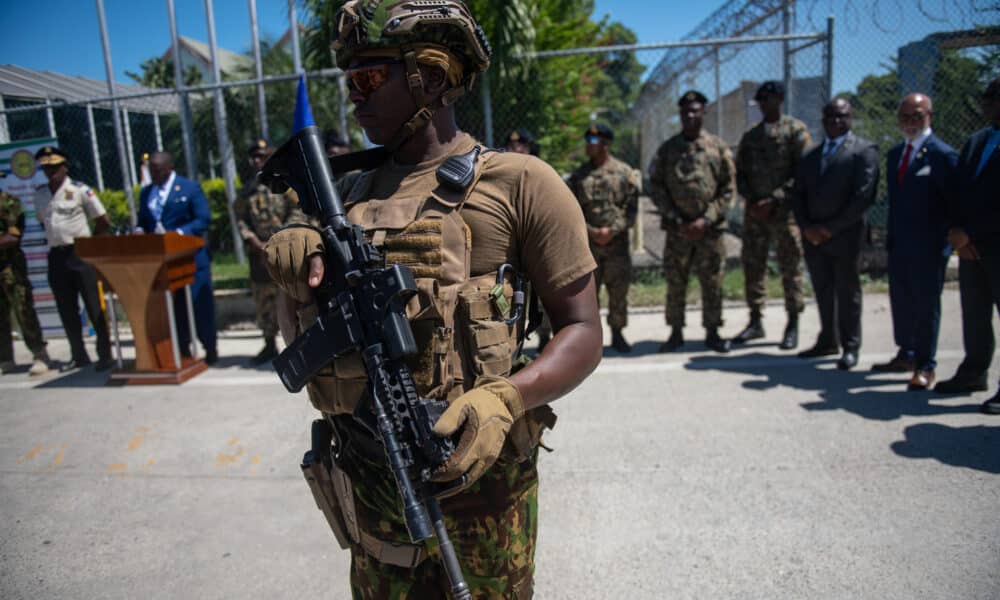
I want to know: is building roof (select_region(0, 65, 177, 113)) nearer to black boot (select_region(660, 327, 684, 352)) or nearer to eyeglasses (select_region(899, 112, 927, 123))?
black boot (select_region(660, 327, 684, 352))

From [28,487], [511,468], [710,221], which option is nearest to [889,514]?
[511,468]

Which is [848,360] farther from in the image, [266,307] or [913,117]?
[266,307]

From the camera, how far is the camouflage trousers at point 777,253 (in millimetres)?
5492

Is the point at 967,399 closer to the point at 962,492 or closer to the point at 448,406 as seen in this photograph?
the point at 962,492

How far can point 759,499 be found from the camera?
9.89ft

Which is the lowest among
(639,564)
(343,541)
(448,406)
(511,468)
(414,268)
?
(639,564)

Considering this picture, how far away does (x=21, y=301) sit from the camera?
6.06 metres

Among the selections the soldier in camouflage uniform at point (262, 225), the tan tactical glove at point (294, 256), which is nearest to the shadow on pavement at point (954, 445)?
the tan tactical glove at point (294, 256)

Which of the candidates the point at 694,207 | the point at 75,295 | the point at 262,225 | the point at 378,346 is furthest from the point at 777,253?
the point at 75,295

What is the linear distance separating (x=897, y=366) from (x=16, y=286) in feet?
25.0

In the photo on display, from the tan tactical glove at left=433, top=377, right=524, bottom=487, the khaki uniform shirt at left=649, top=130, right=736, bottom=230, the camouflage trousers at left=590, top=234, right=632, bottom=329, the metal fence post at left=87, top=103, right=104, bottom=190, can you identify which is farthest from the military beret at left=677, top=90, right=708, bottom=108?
the metal fence post at left=87, top=103, right=104, bottom=190

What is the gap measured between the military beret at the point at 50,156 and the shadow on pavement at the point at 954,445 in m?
6.83

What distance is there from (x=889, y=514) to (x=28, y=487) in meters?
4.45

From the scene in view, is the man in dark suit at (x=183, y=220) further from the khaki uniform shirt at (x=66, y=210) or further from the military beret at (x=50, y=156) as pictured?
the military beret at (x=50, y=156)
